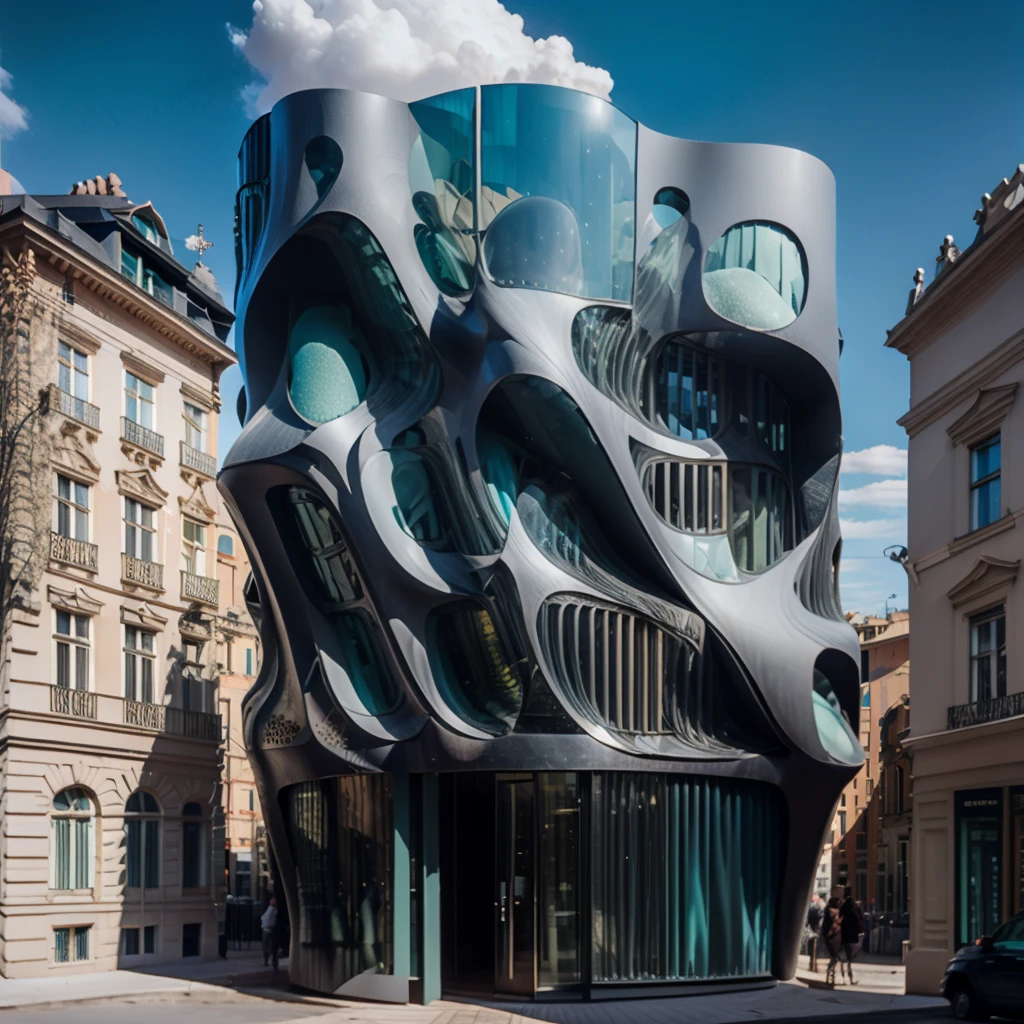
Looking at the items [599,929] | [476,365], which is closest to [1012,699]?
[599,929]

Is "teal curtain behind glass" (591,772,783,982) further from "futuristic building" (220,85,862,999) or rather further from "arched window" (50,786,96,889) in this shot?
"arched window" (50,786,96,889)

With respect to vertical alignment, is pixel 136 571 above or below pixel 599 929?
above

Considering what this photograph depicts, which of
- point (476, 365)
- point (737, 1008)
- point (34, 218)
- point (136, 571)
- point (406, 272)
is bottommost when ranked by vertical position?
point (737, 1008)

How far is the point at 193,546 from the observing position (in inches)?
1458

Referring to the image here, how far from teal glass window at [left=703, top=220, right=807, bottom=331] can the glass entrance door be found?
29.9 feet

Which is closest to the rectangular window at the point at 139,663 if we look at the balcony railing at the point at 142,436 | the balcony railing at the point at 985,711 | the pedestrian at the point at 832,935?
the balcony railing at the point at 142,436

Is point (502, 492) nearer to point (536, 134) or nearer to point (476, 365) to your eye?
point (476, 365)

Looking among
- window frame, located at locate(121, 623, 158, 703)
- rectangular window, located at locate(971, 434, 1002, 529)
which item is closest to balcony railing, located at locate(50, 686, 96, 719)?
window frame, located at locate(121, 623, 158, 703)

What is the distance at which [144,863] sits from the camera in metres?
33.0

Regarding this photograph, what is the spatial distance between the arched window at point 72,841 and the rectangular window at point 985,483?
1905cm

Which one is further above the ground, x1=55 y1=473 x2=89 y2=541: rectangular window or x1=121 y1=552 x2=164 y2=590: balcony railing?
x1=55 y1=473 x2=89 y2=541: rectangular window

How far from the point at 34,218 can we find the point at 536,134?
11.2 m

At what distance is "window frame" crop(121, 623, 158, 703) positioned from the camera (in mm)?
33438

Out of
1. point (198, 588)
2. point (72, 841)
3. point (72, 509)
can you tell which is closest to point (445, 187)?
point (72, 509)
